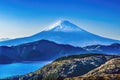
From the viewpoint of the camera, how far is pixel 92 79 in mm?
197000

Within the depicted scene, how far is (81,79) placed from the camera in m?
199

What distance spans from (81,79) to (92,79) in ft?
21.9
